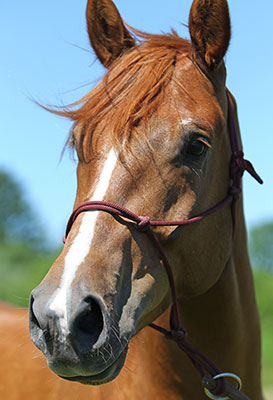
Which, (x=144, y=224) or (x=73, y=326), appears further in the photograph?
(x=144, y=224)

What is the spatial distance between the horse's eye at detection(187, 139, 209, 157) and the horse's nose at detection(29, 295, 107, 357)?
33.7 inches

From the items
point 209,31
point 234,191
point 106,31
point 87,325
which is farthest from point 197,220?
point 106,31

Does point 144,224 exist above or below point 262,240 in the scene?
above

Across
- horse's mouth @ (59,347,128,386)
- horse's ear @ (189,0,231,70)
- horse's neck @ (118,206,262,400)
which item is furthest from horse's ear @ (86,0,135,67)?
horse's mouth @ (59,347,128,386)

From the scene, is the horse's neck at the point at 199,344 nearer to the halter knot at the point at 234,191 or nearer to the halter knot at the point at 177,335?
the halter knot at the point at 177,335

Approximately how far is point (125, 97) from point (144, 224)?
654 mm

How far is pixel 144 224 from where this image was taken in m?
2.06

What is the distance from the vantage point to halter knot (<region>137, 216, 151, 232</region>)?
2.05 m

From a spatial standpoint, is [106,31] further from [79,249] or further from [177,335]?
[177,335]

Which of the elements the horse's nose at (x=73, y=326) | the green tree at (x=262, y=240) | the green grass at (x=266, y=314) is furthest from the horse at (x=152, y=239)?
the green tree at (x=262, y=240)

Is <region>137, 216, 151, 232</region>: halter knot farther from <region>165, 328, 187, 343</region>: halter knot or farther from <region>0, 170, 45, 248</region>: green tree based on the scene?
<region>0, 170, 45, 248</region>: green tree

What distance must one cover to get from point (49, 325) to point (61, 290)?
5.1 inches

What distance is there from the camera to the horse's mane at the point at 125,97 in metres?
2.21

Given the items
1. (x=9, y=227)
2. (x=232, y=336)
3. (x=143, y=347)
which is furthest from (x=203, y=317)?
(x=9, y=227)
